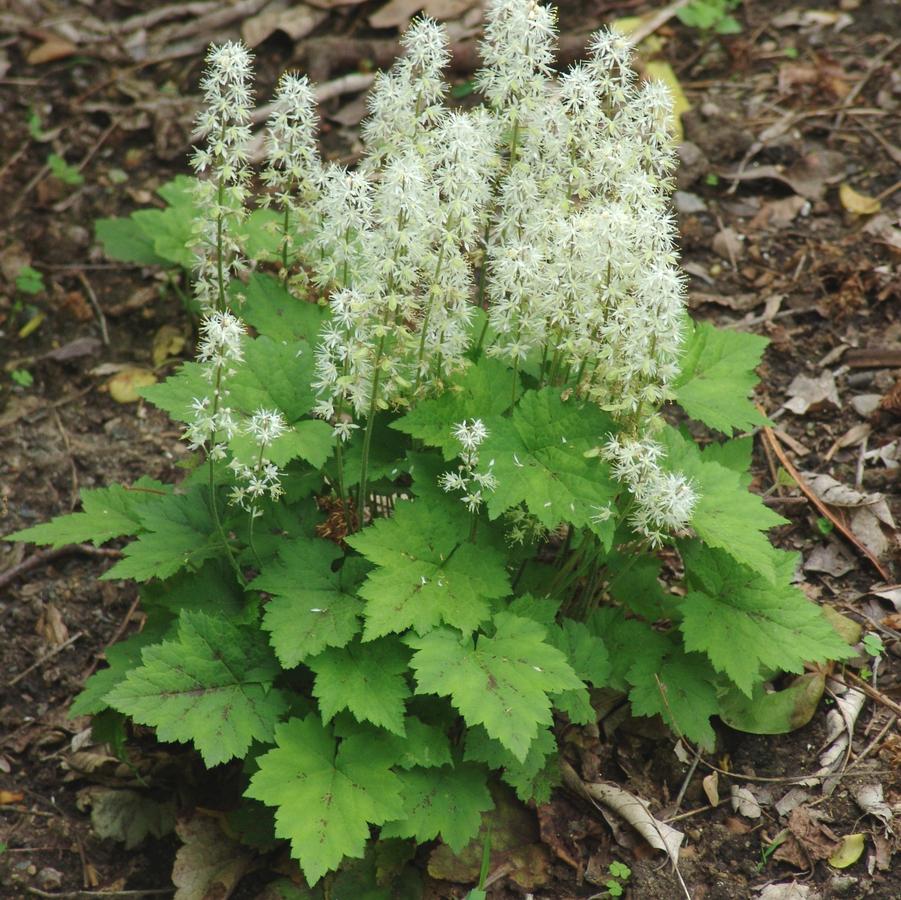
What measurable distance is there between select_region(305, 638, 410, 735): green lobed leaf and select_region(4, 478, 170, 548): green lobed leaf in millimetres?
1009

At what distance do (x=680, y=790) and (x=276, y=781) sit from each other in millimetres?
1568

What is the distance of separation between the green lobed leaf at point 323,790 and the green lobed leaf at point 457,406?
1009 mm

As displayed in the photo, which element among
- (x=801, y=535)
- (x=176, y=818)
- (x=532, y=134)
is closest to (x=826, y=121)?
(x=801, y=535)

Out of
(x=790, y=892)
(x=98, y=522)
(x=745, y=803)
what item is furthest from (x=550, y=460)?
(x=98, y=522)

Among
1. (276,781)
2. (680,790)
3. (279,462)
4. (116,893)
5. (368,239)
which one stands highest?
(368,239)

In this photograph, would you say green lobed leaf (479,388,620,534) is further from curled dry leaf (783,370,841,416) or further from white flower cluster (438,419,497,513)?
curled dry leaf (783,370,841,416)

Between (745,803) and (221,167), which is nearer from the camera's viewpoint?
(221,167)

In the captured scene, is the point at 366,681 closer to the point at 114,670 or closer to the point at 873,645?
the point at 114,670

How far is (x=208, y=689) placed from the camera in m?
3.45

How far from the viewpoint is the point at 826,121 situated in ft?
21.3

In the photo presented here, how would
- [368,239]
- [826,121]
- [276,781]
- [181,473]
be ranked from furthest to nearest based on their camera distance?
[826,121] → [181,473] → [276,781] → [368,239]

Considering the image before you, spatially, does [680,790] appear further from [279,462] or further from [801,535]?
[279,462]

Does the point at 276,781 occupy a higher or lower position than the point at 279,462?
lower

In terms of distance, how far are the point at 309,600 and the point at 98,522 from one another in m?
1.04
